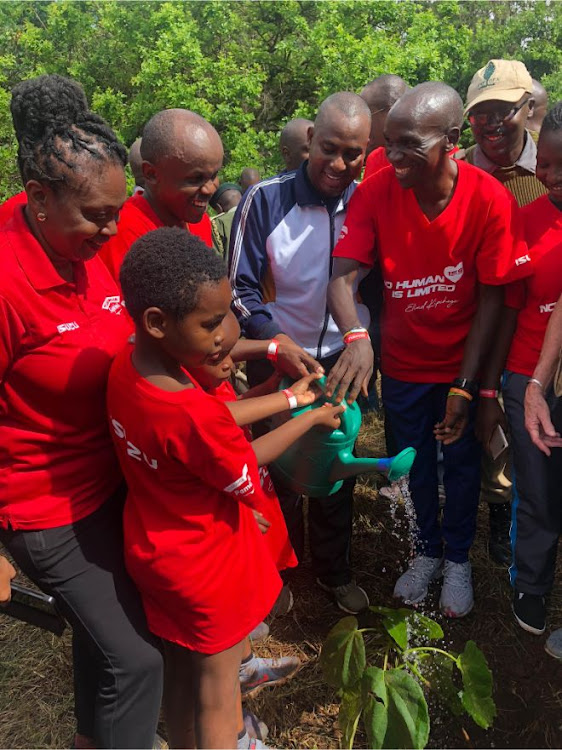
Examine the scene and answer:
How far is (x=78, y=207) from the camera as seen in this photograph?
1.60 m

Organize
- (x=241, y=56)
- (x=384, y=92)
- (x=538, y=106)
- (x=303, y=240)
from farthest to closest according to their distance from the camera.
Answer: (x=241, y=56) → (x=538, y=106) → (x=384, y=92) → (x=303, y=240)

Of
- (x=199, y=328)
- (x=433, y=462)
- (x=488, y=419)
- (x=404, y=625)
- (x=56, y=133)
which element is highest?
(x=56, y=133)

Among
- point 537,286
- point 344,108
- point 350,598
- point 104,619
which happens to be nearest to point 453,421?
point 537,286

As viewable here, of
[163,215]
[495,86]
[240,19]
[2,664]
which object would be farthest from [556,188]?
[240,19]

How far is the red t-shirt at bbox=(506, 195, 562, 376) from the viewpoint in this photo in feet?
7.77

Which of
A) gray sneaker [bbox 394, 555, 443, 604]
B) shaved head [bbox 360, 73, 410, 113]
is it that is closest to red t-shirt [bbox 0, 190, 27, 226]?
gray sneaker [bbox 394, 555, 443, 604]

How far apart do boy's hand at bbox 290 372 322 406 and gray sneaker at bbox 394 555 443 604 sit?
4.10 feet

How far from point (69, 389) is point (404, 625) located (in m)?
1.44

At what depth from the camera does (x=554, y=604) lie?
292cm

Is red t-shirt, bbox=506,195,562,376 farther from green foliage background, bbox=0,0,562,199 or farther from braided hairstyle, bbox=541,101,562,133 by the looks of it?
green foliage background, bbox=0,0,562,199

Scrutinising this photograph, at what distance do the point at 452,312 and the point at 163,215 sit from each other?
1.16 m

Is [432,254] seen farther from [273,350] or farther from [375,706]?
[375,706]

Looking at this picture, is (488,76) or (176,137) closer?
(176,137)

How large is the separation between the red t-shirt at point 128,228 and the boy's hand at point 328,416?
637 millimetres
